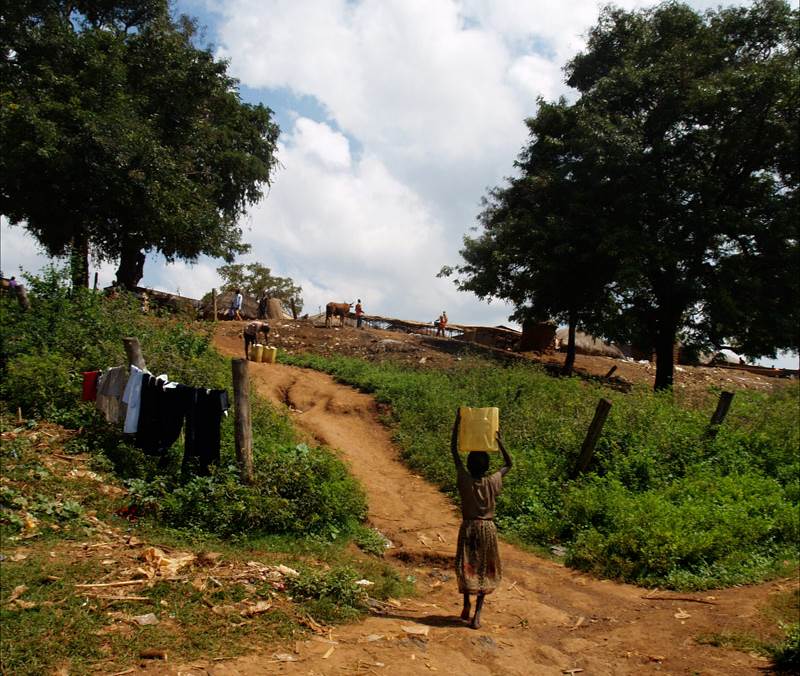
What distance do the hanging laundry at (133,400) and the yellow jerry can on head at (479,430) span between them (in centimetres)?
437

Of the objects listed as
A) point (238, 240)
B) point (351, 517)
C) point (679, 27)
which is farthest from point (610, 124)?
point (351, 517)

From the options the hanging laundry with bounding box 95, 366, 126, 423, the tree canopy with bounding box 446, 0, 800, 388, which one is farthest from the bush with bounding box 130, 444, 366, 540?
the tree canopy with bounding box 446, 0, 800, 388

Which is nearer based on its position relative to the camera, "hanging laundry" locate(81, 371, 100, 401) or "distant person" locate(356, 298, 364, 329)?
"hanging laundry" locate(81, 371, 100, 401)

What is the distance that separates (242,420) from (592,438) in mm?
5644

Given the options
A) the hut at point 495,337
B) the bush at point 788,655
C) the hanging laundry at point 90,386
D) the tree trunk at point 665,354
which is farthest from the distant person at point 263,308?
the bush at point 788,655

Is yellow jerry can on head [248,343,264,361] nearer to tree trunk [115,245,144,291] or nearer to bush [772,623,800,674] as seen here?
tree trunk [115,245,144,291]

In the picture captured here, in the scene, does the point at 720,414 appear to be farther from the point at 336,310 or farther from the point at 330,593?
the point at 336,310

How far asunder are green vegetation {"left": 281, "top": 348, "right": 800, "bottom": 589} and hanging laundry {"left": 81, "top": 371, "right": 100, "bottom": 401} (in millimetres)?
5627

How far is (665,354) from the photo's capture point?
68.6ft

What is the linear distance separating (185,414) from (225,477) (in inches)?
36.2

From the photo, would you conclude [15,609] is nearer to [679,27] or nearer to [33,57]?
[33,57]

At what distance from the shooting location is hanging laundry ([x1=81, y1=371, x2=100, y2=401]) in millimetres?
→ 9156

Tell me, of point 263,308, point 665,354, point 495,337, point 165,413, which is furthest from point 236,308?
point 165,413

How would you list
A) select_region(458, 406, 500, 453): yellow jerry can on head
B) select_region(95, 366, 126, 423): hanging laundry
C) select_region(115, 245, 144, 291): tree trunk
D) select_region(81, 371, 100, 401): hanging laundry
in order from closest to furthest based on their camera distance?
1. select_region(458, 406, 500, 453): yellow jerry can on head
2. select_region(95, 366, 126, 423): hanging laundry
3. select_region(81, 371, 100, 401): hanging laundry
4. select_region(115, 245, 144, 291): tree trunk
